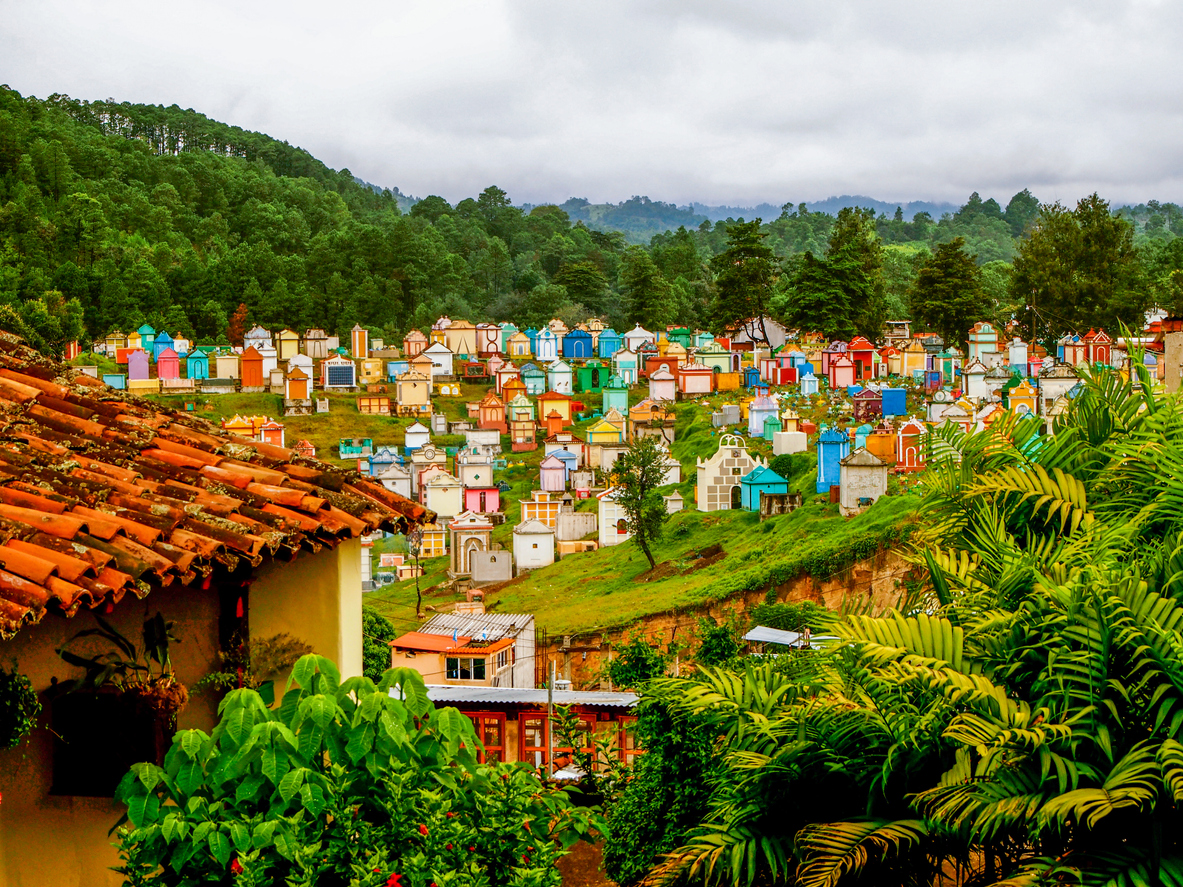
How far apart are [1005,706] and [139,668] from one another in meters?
3.00

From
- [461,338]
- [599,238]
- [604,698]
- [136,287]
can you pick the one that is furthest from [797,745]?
[599,238]

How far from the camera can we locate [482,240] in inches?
4094

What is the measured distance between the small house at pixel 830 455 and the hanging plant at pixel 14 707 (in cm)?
2832

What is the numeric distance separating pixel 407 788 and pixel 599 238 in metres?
115

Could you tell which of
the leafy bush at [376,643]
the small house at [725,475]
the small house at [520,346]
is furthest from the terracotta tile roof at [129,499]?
the small house at [520,346]

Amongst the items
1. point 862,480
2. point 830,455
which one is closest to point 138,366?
point 830,455

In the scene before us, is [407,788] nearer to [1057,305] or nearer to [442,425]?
[442,425]

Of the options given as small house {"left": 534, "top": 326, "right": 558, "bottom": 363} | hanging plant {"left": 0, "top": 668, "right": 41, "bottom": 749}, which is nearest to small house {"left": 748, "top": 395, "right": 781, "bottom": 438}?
small house {"left": 534, "top": 326, "right": 558, "bottom": 363}

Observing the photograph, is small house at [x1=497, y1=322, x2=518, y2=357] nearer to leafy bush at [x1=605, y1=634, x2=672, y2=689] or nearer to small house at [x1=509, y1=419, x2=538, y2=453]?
small house at [x1=509, y1=419, x2=538, y2=453]

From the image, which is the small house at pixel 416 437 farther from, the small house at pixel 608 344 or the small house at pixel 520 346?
the small house at pixel 520 346

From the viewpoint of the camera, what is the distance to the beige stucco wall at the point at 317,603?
484cm

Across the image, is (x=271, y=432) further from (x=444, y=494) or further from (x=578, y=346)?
(x=578, y=346)

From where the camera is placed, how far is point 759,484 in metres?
33.1

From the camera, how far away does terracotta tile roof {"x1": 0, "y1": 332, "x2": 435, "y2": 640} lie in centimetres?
359
